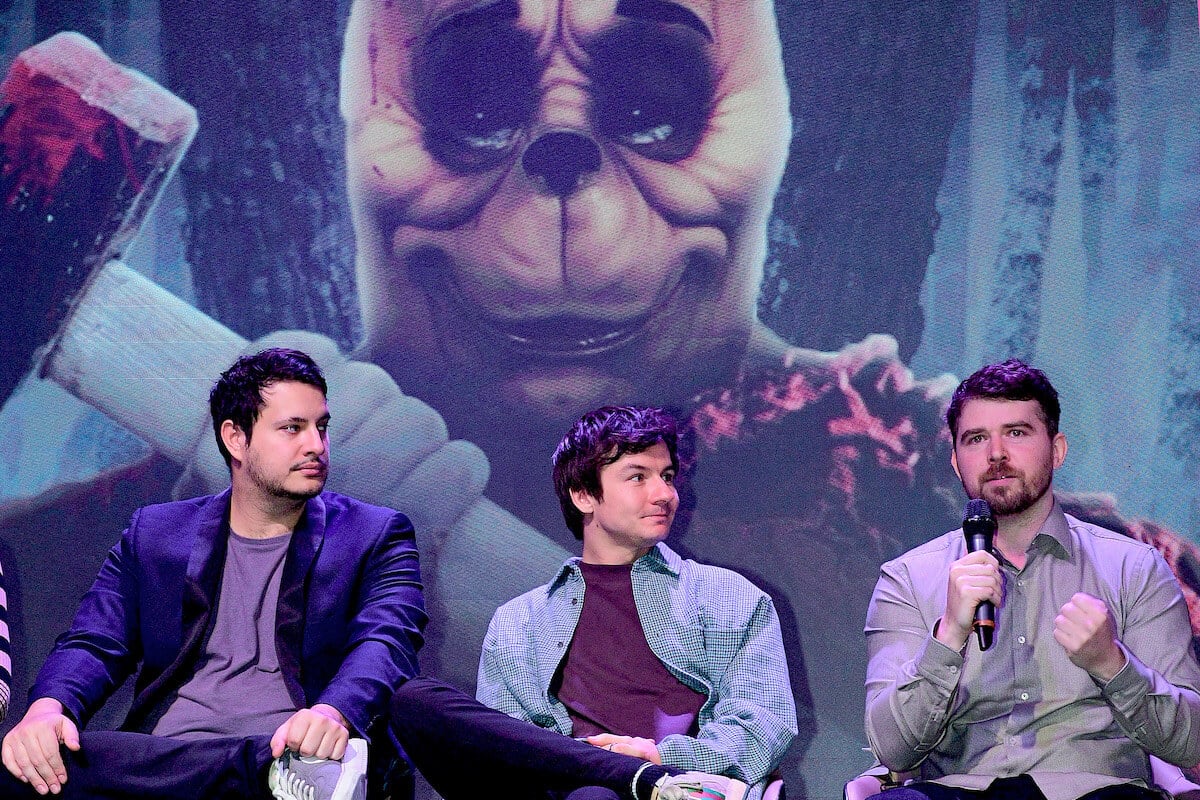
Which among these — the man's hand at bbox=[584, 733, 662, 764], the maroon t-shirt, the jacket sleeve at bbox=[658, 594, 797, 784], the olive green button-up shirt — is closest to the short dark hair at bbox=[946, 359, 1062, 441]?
the olive green button-up shirt

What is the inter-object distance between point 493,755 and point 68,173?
2.29 metres

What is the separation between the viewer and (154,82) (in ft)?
12.7

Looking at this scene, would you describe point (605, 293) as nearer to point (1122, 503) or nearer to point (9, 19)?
point (1122, 503)

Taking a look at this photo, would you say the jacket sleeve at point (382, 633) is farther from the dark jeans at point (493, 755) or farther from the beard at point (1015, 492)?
the beard at point (1015, 492)

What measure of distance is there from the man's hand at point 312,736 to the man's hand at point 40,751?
46 centimetres

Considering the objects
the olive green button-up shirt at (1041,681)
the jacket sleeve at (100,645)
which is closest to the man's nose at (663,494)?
the olive green button-up shirt at (1041,681)

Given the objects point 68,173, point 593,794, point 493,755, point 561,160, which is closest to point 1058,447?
point 593,794

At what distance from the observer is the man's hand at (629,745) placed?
280 centimetres

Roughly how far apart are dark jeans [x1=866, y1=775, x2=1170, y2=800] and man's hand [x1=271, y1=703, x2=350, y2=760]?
1.08 m

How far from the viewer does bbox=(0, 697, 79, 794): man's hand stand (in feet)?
8.87

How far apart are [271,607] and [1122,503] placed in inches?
86.4

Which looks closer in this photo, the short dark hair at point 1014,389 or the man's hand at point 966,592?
the man's hand at point 966,592

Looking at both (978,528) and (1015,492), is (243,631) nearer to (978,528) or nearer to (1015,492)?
(978,528)

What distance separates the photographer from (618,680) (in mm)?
3066
